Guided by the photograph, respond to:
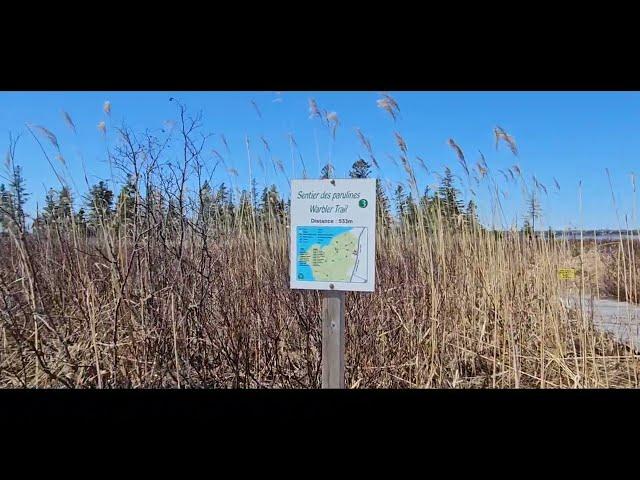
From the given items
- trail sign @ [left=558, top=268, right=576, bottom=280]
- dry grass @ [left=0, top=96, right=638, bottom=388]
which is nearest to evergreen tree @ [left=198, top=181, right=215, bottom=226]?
dry grass @ [left=0, top=96, right=638, bottom=388]

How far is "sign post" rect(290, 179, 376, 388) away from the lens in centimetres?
200

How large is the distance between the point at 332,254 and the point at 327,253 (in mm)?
21

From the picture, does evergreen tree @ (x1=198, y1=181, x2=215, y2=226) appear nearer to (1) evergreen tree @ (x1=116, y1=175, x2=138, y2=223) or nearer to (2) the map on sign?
(1) evergreen tree @ (x1=116, y1=175, x2=138, y2=223)

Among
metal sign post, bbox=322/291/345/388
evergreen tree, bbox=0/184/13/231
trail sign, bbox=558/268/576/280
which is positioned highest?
evergreen tree, bbox=0/184/13/231

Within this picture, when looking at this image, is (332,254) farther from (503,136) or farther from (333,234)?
(503,136)

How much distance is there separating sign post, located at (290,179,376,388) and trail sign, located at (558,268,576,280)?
1.49m

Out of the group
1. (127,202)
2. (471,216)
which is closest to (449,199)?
(471,216)

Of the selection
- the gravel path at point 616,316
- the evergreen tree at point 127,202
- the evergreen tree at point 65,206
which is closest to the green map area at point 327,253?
the evergreen tree at point 127,202

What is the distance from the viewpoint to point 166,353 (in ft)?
8.30
